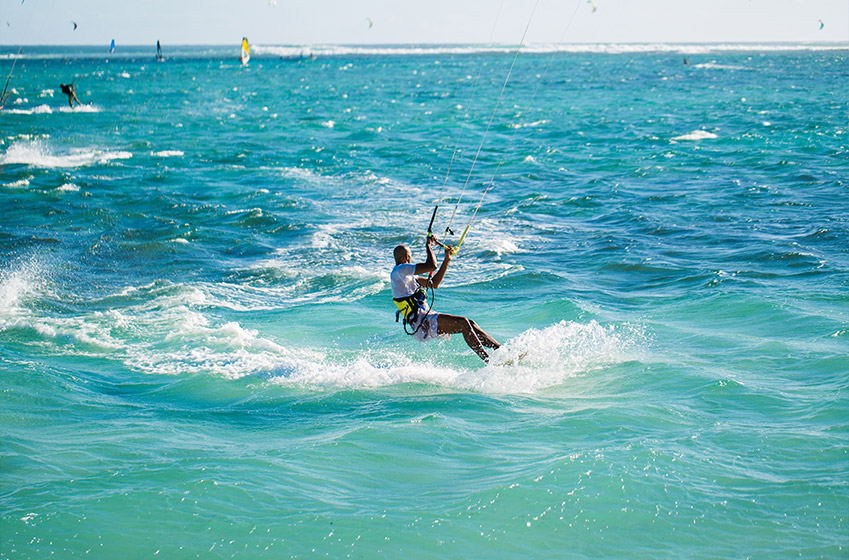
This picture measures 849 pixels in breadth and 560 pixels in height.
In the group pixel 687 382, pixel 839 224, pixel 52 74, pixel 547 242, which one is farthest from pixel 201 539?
pixel 52 74

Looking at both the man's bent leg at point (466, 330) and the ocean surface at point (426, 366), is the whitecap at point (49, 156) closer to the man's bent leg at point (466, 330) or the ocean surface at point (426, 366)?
the ocean surface at point (426, 366)

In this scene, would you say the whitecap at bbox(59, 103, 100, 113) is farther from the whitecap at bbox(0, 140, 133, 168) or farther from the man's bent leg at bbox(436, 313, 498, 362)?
the man's bent leg at bbox(436, 313, 498, 362)

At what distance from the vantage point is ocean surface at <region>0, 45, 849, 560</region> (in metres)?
5.55

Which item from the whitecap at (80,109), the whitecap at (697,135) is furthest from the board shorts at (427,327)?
the whitecap at (80,109)

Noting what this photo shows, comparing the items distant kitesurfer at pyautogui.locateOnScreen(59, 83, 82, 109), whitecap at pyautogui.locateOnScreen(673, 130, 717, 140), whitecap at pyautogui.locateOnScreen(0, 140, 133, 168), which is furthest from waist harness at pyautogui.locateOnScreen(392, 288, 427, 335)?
distant kitesurfer at pyautogui.locateOnScreen(59, 83, 82, 109)

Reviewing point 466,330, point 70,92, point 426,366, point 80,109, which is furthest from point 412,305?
point 80,109

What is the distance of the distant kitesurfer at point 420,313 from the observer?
784 centimetres

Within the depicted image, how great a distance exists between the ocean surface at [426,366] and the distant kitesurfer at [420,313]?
404 mm

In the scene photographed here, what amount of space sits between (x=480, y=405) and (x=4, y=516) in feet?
14.0

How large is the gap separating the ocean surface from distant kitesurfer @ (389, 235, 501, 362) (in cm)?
40

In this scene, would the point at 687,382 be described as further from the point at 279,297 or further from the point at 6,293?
the point at 6,293

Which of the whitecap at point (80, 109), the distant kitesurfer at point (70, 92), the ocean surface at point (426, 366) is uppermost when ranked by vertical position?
the distant kitesurfer at point (70, 92)

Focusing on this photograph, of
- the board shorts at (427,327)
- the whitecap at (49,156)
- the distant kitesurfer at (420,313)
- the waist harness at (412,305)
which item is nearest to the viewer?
the distant kitesurfer at (420,313)

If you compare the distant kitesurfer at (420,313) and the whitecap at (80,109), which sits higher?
the whitecap at (80,109)
